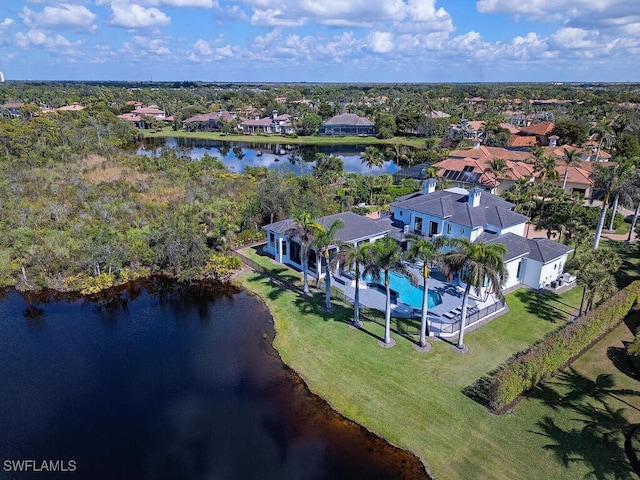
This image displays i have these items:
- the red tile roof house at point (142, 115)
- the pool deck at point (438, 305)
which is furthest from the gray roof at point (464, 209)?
the red tile roof house at point (142, 115)

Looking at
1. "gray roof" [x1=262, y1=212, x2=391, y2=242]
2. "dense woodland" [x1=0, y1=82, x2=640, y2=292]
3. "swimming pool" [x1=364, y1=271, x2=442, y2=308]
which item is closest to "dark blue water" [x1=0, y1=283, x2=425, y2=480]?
"dense woodland" [x1=0, y1=82, x2=640, y2=292]

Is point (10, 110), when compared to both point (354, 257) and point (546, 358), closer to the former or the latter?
point (354, 257)

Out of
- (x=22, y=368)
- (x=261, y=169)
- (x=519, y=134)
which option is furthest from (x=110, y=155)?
(x=519, y=134)

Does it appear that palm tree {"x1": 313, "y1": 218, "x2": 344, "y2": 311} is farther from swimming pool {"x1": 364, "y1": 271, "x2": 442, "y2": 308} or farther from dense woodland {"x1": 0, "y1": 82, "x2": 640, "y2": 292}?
dense woodland {"x1": 0, "y1": 82, "x2": 640, "y2": 292}

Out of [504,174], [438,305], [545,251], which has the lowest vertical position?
[438,305]

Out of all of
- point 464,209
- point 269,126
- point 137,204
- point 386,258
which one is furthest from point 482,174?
point 269,126

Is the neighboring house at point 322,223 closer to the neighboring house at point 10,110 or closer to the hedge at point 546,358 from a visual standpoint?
the hedge at point 546,358
